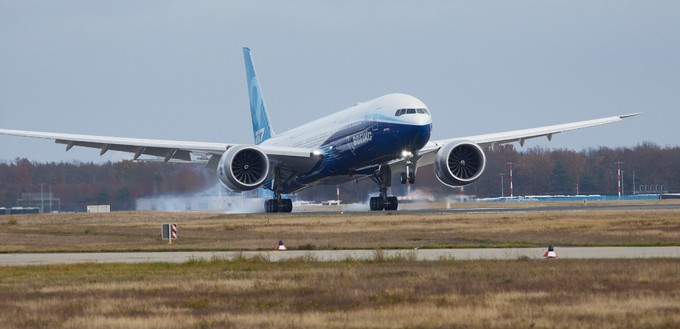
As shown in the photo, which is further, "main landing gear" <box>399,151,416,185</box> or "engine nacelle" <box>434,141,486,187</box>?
"engine nacelle" <box>434,141,486,187</box>

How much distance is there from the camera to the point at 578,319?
16953mm

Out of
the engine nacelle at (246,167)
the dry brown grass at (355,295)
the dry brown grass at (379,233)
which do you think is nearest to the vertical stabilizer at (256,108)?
the engine nacelle at (246,167)

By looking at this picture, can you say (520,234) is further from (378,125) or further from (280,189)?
Answer: (280,189)

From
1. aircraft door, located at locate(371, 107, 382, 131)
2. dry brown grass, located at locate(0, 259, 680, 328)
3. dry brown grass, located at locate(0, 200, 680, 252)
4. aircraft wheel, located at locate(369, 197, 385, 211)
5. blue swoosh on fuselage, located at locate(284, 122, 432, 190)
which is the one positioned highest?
aircraft door, located at locate(371, 107, 382, 131)

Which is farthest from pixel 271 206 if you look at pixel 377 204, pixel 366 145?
pixel 366 145

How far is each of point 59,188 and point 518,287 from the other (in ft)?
272

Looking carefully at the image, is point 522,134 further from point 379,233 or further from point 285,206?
point 379,233

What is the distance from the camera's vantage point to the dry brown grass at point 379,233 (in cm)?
3819

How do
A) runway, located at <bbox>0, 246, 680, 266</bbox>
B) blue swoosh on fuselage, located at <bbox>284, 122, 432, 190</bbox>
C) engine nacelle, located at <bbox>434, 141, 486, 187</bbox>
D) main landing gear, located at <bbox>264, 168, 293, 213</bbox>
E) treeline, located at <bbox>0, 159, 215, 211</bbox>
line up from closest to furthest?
1. runway, located at <bbox>0, 246, 680, 266</bbox>
2. blue swoosh on fuselage, located at <bbox>284, 122, 432, 190</bbox>
3. engine nacelle, located at <bbox>434, 141, 486, 187</bbox>
4. main landing gear, located at <bbox>264, 168, 293, 213</bbox>
5. treeline, located at <bbox>0, 159, 215, 211</bbox>

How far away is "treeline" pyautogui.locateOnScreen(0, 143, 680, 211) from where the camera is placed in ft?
271

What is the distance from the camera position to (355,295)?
20.8 metres

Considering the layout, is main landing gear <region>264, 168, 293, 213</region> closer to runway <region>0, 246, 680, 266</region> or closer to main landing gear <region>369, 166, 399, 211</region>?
main landing gear <region>369, 166, 399, 211</region>

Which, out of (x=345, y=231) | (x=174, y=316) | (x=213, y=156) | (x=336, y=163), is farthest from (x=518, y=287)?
(x=213, y=156)

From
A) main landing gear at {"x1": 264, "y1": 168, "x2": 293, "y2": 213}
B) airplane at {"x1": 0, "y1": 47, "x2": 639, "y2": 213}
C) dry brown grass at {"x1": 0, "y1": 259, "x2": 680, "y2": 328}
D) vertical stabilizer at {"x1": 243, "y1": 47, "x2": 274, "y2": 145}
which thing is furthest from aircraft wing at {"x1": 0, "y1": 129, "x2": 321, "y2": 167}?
dry brown grass at {"x1": 0, "y1": 259, "x2": 680, "y2": 328}
